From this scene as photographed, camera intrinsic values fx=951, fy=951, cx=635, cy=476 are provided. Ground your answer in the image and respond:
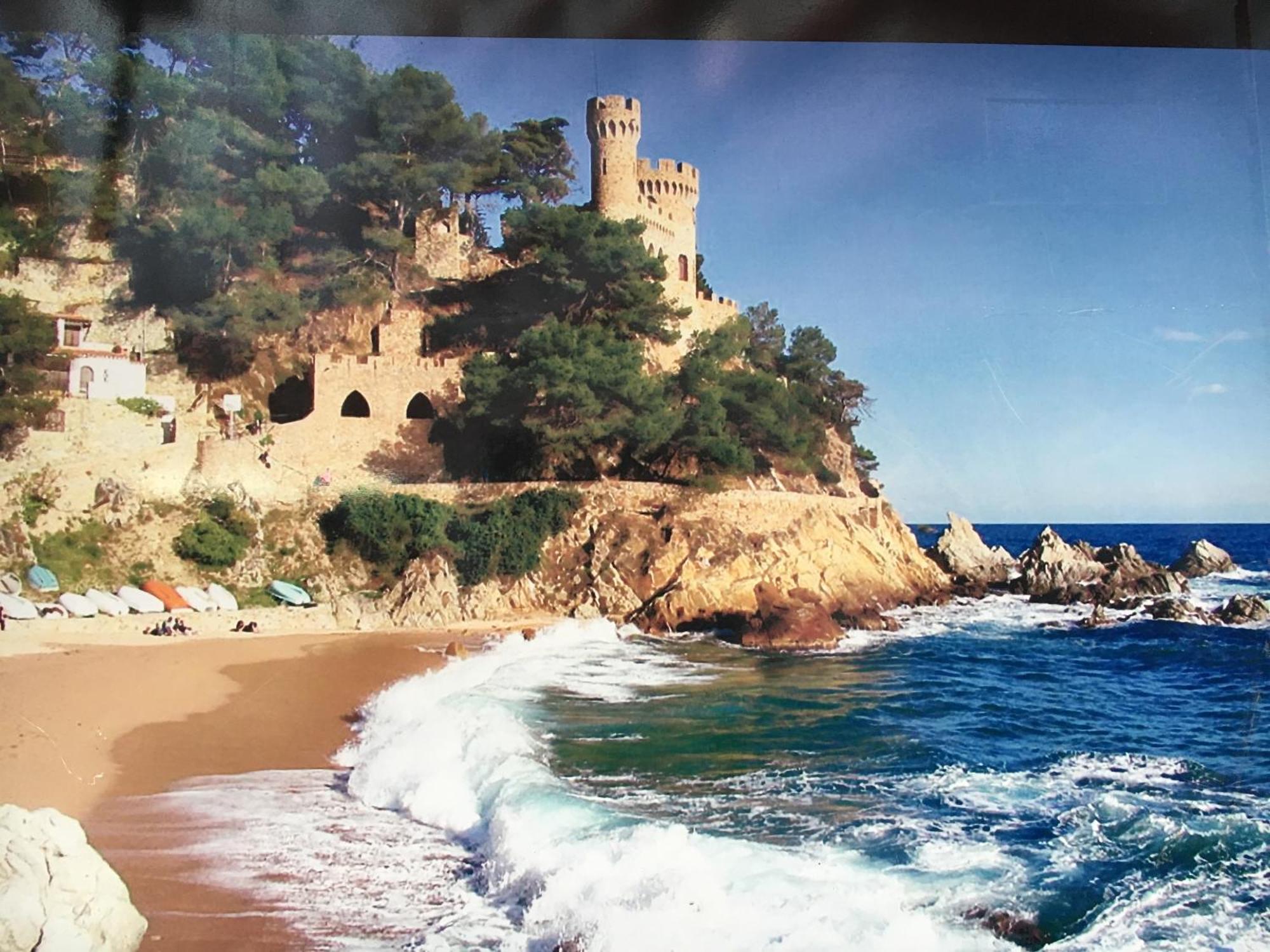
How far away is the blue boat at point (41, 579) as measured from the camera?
4996 millimetres

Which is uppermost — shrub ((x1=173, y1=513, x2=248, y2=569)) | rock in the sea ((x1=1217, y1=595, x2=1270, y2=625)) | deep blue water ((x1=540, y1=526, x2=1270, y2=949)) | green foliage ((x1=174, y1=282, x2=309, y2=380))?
green foliage ((x1=174, y1=282, x2=309, y2=380))

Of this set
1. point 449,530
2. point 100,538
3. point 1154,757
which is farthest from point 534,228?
point 1154,757

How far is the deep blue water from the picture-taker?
10.4ft

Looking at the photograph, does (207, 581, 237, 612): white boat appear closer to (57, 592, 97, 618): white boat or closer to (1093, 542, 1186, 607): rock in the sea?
(57, 592, 97, 618): white boat

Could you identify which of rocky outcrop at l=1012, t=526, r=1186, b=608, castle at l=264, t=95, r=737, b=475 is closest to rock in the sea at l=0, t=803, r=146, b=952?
castle at l=264, t=95, r=737, b=475

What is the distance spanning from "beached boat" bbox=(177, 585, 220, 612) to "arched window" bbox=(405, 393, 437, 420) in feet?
8.74

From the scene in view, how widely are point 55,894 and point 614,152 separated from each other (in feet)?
22.5

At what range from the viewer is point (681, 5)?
4203 millimetres

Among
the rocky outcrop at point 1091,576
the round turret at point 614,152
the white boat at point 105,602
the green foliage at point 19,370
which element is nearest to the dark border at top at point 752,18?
the round turret at point 614,152

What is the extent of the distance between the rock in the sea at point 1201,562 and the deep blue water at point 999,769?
300cm

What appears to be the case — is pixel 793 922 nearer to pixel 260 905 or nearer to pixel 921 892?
pixel 921 892

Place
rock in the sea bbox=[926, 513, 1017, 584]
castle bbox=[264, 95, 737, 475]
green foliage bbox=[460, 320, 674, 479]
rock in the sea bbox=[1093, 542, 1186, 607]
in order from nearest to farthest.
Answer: castle bbox=[264, 95, 737, 475]
green foliage bbox=[460, 320, 674, 479]
rock in the sea bbox=[1093, 542, 1186, 607]
rock in the sea bbox=[926, 513, 1017, 584]

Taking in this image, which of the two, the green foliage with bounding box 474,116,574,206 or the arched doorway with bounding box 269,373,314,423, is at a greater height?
the green foliage with bounding box 474,116,574,206

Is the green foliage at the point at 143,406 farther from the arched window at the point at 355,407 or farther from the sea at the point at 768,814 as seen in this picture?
the sea at the point at 768,814
